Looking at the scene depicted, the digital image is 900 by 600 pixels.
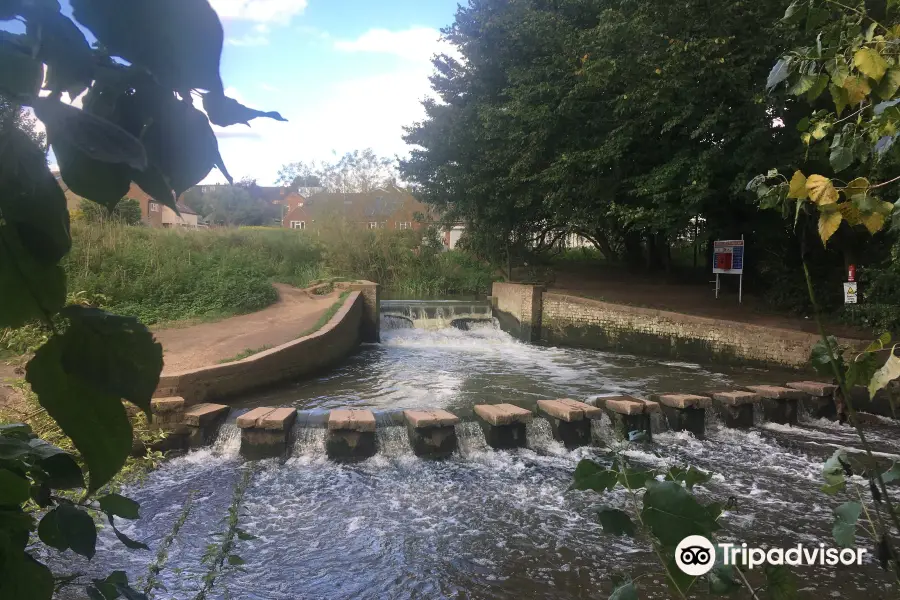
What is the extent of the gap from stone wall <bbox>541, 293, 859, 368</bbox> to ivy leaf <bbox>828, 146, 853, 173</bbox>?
34.2ft

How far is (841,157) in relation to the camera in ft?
5.56

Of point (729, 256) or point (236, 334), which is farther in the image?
point (729, 256)

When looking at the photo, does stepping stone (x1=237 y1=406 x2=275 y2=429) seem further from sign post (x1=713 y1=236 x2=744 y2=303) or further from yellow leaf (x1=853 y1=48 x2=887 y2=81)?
sign post (x1=713 y1=236 x2=744 y2=303)

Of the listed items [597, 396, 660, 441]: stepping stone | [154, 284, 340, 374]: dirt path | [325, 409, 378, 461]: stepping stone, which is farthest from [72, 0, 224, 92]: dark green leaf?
[154, 284, 340, 374]: dirt path

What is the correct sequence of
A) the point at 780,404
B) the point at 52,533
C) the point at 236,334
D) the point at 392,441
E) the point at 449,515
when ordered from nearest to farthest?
the point at 52,533, the point at 449,515, the point at 392,441, the point at 780,404, the point at 236,334

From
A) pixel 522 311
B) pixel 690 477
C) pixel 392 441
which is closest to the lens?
pixel 690 477

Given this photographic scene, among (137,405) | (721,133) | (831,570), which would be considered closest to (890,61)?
(137,405)

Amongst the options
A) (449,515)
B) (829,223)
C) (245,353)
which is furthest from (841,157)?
(245,353)

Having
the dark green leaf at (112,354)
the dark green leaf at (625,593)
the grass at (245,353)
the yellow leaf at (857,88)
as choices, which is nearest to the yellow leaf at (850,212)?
the yellow leaf at (857,88)

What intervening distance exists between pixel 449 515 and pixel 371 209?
25378mm

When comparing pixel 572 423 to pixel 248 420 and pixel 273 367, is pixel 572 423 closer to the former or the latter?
pixel 248 420

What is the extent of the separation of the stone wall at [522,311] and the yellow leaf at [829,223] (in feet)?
46.7

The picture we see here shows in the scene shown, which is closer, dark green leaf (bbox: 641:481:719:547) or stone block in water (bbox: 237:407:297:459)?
dark green leaf (bbox: 641:481:719:547)

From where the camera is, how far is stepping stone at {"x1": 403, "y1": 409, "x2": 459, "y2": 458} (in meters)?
6.61
